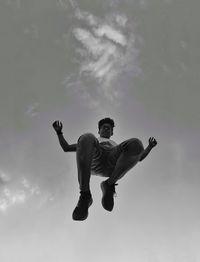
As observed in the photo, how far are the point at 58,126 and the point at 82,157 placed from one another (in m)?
1.44

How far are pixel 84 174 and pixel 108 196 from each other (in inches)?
45.7

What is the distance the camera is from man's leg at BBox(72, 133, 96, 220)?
961 cm

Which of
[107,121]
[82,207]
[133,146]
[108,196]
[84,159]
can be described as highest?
[107,121]

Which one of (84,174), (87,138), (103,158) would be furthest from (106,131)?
(84,174)

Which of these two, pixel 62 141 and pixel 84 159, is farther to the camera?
pixel 62 141

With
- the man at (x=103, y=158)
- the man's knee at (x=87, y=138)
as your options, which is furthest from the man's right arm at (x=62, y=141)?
the man's knee at (x=87, y=138)

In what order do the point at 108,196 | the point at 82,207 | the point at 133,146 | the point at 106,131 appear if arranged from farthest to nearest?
the point at 106,131, the point at 108,196, the point at 133,146, the point at 82,207

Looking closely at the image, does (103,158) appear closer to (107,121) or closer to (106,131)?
(106,131)

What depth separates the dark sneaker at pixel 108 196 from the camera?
34.4ft

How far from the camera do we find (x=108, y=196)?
10.5 m

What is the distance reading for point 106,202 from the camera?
10.5m

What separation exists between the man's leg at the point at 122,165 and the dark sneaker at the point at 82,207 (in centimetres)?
82

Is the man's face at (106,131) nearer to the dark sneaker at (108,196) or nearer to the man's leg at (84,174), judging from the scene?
the dark sneaker at (108,196)

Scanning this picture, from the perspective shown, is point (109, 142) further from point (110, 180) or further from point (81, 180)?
point (81, 180)
